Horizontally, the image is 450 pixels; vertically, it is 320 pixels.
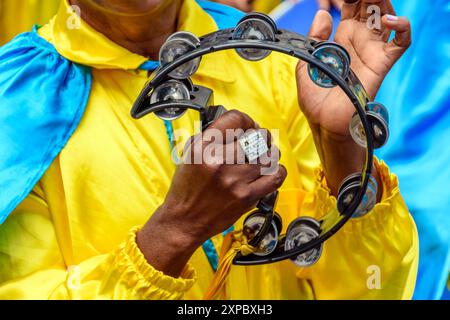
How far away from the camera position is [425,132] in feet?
6.13

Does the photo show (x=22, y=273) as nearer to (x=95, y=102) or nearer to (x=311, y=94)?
(x=95, y=102)

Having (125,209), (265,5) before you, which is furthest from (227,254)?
(265,5)

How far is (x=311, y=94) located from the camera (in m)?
1.26

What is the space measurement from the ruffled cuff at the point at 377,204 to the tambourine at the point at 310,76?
54 millimetres

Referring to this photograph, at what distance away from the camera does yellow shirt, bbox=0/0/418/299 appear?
127 cm

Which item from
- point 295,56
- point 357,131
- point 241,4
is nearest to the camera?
point 295,56

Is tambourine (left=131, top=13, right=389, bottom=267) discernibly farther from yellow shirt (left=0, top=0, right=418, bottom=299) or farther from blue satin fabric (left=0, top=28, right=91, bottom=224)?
blue satin fabric (left=0, top=28, right=91, bottom=224)

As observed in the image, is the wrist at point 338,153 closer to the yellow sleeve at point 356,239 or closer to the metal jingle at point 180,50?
the yellow sleeve at point 356,239

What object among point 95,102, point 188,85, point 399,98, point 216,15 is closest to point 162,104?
point 188,85

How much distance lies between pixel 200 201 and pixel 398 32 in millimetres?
373

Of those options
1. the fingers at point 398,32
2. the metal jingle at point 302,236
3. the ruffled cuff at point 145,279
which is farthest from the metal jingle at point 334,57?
the ruffled cuff at point 145,279

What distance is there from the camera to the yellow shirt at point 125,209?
4.16 feet

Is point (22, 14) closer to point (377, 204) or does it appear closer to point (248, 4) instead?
point (248, 4)

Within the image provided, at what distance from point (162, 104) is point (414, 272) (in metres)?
0.56
